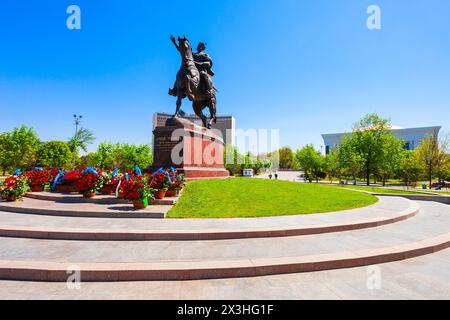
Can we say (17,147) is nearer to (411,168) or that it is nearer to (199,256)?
(199,256)

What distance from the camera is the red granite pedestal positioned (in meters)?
12.8

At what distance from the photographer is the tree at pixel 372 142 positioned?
35406 millimetres

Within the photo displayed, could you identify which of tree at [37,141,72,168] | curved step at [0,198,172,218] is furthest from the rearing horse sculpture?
tree at [37,141,72,168]

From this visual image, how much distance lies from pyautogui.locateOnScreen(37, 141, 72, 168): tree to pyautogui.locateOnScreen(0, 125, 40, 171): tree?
404 centimetres

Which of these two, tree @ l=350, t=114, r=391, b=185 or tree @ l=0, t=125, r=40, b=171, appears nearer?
tree @ l=350, t=114, r=391, b=185

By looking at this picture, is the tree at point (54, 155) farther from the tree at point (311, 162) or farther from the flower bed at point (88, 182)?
the tree at point (311, 162)

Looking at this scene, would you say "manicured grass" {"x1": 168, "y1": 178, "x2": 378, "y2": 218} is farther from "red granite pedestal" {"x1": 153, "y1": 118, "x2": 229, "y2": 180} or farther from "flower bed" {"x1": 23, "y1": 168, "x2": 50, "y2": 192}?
"flower bed" {"x1": 23, "y1": 168, "x2": 50, "y2": 192}

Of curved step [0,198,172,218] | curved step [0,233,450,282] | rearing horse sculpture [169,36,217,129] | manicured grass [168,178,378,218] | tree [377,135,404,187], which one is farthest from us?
tree [377,135,404,187]

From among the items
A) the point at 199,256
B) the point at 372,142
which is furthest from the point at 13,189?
the point at 372,142

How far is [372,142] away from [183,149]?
1402 inches
